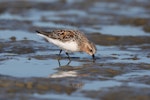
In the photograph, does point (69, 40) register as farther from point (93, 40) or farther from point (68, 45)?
point (93, 40)

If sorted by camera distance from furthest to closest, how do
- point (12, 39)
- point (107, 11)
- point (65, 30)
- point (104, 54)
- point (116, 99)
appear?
1. point (107, 11)
2. point (12, 39)
3. point (104, 54)
4. point (65, 30)
5. point (116, 99)

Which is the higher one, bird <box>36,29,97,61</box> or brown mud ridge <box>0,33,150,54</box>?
bird <box>36,29,97,61</box>

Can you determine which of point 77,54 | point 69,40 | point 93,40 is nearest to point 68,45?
point 69,40

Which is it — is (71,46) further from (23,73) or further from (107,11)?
(107,11)

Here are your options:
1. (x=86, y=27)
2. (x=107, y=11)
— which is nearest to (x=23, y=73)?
(x=86, y=27)

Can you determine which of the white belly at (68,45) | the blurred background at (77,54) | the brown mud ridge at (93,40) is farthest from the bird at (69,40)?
the brown mud ridge at (93,40)

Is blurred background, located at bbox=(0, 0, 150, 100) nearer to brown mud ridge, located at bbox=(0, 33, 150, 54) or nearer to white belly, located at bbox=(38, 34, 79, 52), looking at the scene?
brown mud ridge, located at bbox=(0, 33, 150, 54)

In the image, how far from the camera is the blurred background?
40.0 feet

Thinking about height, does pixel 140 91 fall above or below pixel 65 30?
below

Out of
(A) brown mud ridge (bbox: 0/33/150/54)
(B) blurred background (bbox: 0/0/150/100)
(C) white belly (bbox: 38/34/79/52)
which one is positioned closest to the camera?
(B) blurred background (bbox: 0/0/150/100)

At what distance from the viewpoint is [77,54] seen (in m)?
17.4

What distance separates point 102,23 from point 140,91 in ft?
41.8

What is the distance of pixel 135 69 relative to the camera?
48.6 ft

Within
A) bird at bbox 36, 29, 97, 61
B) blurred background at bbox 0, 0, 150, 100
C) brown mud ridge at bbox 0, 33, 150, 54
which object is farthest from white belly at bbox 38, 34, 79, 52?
brown mud ridge at bbox 0, 33, 150, 54
